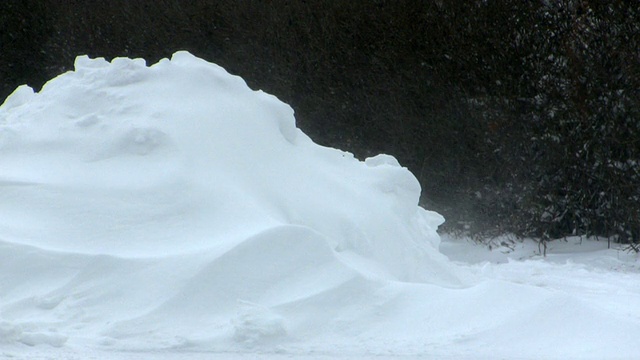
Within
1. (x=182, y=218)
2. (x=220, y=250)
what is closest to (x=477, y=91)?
(x=182, y=218)

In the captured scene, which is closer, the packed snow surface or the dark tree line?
the packed snow surface

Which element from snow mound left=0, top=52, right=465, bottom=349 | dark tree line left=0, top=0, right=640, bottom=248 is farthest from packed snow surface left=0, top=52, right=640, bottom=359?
dark tree line left=0, top=0, right=640, bottom=248

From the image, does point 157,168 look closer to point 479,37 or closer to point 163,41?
point 479,37

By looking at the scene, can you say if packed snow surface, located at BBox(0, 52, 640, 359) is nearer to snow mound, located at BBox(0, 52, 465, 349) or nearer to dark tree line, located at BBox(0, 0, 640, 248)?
snow mound, located at BBox(0, 52, 465, 349)

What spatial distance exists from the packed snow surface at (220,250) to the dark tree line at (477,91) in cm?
187

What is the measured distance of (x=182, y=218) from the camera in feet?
18.7

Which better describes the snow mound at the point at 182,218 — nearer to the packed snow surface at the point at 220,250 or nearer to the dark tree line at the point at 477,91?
the packed snow surface at the point at 220,250

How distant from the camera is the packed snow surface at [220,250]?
4793 millimetres

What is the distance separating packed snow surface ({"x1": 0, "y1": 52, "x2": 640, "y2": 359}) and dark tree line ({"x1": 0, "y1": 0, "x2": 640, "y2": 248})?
1.87m

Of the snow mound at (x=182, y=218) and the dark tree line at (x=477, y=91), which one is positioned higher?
the dark tree line at (x=477, y=91)

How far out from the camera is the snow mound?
4.96 meters

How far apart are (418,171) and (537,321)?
195 inches

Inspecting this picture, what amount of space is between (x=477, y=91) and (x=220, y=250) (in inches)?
190

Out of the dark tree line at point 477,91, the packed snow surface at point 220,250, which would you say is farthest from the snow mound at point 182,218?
the dark tree line at point 477,91
